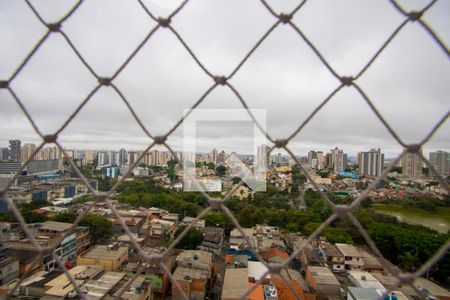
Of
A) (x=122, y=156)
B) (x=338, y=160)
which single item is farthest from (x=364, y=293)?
(x=122, y=156)

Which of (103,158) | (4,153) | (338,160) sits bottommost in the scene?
(103,158)

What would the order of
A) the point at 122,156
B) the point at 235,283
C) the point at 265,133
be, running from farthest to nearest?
the point at 122,156 → the point at 235,283 → the point at 265,133

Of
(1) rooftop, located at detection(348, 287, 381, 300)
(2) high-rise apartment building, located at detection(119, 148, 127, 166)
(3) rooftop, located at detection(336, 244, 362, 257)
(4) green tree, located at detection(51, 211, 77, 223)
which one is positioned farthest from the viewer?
(2) high-rise apartment building, located at detection(119, 148, 127, 166)

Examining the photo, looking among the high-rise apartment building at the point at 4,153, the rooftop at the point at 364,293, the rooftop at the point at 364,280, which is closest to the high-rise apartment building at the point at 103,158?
the high-rise apartment building at the point at 4,153

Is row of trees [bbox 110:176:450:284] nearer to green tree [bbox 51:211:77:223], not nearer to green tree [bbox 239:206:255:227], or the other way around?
green tree [bbox 239:206:255:227]

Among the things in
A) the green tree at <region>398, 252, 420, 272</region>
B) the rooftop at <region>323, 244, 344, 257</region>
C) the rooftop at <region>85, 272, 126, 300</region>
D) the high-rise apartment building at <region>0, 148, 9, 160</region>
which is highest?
the high-rise apartment building at <region>0, 148, 9, 160</region>

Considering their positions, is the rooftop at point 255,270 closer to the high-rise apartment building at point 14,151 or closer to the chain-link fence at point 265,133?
the chain-link fence at point 265,133

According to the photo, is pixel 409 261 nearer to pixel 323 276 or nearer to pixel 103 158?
pixel 323 276

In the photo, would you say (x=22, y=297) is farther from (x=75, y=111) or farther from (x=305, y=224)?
(x=305, y=224)

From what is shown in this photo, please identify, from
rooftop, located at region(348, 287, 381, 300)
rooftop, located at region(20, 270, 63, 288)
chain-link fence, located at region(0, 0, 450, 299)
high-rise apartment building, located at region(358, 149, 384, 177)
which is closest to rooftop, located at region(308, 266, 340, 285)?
rooftop, located at region(348, 287, 381, 300)
